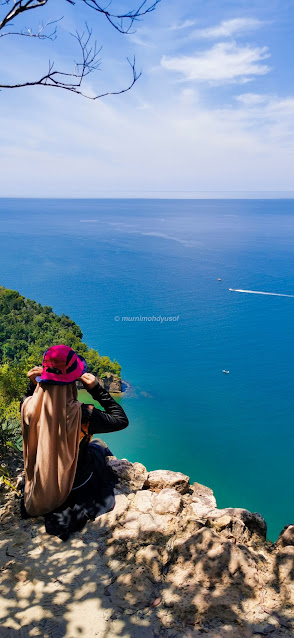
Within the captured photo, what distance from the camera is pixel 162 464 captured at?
24.5 meters

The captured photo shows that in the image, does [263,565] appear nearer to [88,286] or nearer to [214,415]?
[214,415]

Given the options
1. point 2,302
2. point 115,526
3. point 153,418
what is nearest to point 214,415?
point 153,418

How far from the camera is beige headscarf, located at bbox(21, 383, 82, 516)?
2.50 m

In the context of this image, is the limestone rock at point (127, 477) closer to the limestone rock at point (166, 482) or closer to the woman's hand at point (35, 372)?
the limestone rock at point (166, 482)

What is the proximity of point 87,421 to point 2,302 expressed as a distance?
34.6 meters

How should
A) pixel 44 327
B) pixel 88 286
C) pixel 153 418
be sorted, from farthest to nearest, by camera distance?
pixel 88 286
pixel 44 327
pixel 153 418

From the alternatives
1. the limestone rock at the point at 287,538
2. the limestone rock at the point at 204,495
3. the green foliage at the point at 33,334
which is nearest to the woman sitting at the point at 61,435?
the limestone rock at the point at 287,538

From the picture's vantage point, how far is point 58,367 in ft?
7.94

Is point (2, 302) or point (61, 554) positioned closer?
point (61, 554)

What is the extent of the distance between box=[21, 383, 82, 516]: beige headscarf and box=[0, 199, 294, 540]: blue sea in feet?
64.1

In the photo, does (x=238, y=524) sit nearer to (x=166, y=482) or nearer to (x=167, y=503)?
(x=167, y=503)

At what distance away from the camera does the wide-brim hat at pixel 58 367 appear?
242 cm

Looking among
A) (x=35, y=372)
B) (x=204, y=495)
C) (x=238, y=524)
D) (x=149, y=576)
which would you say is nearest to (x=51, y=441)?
(x=35, y=372)

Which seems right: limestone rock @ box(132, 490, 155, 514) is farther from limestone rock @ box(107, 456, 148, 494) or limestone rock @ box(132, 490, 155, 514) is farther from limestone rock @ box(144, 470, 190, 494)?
limestone rock @ box(144, 470, 190, 494)
